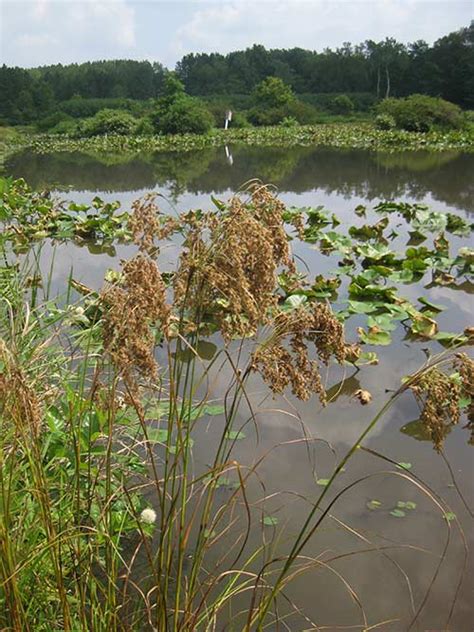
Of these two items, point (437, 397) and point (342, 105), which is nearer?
point (437, 397)

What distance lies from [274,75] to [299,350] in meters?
45.0

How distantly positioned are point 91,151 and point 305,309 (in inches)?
711

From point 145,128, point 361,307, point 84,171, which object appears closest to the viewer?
point 361,307

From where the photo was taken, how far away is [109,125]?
23.1 metres

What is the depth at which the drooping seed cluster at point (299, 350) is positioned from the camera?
1.03 metres

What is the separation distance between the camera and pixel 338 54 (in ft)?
136

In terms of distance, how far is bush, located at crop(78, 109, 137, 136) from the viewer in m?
23.0

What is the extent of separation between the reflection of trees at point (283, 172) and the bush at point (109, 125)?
7102 millimetres

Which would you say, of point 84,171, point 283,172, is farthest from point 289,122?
point 283,172

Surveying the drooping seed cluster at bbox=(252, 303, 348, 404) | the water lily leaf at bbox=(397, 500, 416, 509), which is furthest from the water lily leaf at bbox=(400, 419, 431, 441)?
the drooping seed cluster at bbox=(252, 303, 348, 404)

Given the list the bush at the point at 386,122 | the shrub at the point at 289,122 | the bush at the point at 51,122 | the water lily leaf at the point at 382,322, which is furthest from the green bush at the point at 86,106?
the water lily leaf at the point at 382,322

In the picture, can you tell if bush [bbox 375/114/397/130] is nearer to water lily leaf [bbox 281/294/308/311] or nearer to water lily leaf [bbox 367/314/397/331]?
water lily leaf [bbox 281/294/308/311]

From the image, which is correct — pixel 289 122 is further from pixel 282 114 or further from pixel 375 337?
pixel 375 337

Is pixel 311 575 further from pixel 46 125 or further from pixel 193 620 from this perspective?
pixel 46 125
